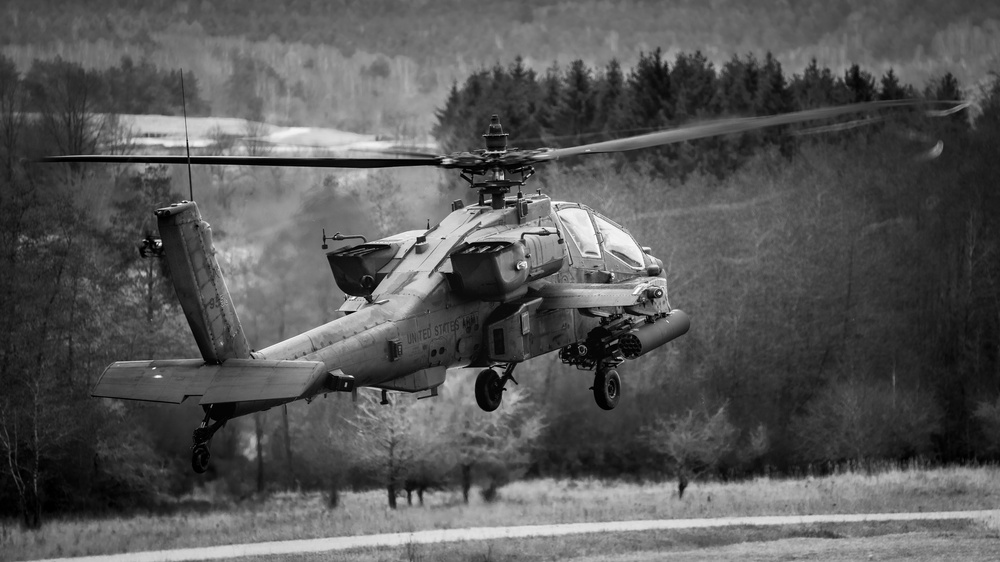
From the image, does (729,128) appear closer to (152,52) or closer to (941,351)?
(152,52)

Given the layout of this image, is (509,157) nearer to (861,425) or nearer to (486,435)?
(486,435)

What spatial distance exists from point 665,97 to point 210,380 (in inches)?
2051

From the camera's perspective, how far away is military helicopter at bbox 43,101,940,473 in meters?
18.6

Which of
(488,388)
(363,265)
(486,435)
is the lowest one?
(486,435)

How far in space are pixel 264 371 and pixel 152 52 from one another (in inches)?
1540

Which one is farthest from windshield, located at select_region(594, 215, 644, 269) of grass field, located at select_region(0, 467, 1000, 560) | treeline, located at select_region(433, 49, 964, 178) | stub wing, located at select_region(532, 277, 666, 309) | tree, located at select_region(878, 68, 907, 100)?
tree, located at select_region(878, 68, 907, 100)

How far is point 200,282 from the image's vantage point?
62.1 ft

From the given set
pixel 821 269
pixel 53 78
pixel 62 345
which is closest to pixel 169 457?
pixel 62 345

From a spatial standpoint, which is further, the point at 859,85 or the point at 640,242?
the point at 859,85

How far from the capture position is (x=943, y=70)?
69875 mm

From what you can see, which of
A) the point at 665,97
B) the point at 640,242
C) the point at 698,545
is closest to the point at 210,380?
the point at 698,545

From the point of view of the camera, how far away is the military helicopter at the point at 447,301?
1858cm

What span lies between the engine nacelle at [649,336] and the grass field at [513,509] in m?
17.5

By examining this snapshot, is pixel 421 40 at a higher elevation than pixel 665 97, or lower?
higher
